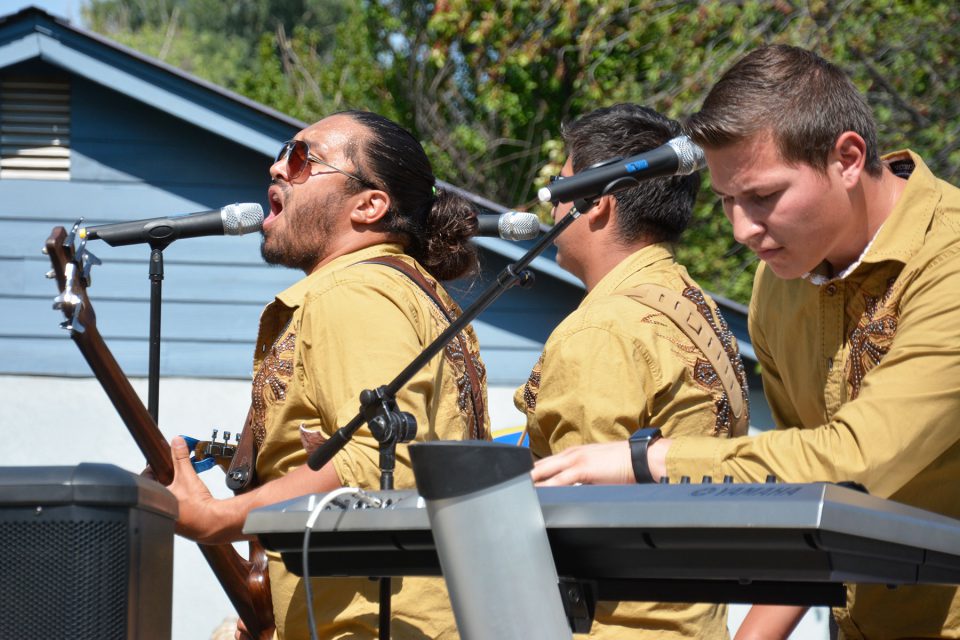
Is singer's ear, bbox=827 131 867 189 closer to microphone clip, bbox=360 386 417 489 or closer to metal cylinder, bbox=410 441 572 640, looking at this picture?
microphone clip, bbox=360 386 417 489

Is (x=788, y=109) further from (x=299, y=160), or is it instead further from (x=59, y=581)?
(x=59, y=581)

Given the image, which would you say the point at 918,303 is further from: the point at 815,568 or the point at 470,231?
the point at 470,231

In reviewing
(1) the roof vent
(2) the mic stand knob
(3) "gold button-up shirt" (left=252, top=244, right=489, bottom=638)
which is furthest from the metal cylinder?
(1) the roof vent

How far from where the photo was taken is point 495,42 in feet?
43.4

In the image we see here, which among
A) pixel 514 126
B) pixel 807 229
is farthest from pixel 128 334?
pixel 514 126

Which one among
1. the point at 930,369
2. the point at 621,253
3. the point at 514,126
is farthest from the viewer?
the point at 514,126

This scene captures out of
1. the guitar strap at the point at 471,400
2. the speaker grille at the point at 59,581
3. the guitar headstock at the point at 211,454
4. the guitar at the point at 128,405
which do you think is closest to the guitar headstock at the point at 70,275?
the guitar at the point at 128,405

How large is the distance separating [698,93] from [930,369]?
7793mm

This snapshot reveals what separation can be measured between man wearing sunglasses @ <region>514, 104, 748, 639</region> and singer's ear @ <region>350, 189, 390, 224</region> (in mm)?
458

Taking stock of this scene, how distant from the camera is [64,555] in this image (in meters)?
1.94

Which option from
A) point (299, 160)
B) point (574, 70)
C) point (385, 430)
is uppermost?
point (574, 70)

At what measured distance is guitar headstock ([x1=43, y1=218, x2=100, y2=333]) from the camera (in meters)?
2.69

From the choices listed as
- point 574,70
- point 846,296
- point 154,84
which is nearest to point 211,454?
point 846,296

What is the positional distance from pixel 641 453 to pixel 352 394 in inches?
34.9
